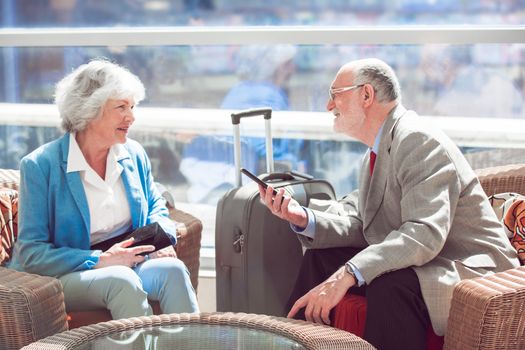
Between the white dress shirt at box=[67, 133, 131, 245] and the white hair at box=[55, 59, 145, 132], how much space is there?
0.07 meters

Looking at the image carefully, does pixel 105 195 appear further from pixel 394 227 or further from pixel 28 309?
pixel 394 227

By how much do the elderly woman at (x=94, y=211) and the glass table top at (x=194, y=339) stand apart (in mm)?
475

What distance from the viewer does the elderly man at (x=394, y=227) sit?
8.86 feet

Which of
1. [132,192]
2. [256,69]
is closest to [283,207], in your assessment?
[132,192]

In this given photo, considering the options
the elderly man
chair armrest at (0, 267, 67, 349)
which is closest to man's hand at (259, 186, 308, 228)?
the elderly man

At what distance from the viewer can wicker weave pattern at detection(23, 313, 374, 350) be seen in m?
2.30

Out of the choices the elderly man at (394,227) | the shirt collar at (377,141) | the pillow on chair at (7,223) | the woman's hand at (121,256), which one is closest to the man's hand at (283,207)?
the elderly man at (394,227)

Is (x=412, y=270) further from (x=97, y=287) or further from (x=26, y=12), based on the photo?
(x=26, y=12)

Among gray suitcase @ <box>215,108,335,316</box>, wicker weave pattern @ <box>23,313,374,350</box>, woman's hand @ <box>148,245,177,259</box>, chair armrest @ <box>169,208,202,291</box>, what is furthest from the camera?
chair armrest @ <box>169,208,202,291</box>

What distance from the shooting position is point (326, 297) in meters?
2.69

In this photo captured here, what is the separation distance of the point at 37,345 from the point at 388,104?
4.37 feet

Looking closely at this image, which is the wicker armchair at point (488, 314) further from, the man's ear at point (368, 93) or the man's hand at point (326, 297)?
the man's ear at point (368, 93)

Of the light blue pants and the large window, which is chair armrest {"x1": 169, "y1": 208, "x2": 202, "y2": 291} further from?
the large window

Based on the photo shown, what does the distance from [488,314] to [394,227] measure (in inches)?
20.6
